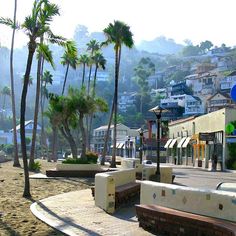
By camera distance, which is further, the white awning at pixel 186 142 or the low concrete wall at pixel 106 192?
the white awning at pixel 186 142

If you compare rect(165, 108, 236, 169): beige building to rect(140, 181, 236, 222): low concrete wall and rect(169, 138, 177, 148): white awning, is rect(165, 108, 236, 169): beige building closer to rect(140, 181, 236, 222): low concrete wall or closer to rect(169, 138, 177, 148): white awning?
rect(169, 138, 177, 148): white awning

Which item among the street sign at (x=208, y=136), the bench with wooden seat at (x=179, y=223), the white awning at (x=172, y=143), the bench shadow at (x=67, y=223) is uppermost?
the white awning at (x=172, y=143)

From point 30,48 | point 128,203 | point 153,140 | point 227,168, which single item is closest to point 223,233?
point 128,203

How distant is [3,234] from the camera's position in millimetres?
10641

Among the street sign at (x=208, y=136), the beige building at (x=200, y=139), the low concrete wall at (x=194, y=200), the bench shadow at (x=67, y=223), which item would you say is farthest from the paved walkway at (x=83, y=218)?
the street sign at (x=208, y=136)

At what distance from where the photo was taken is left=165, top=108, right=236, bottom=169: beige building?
4741 centimetres

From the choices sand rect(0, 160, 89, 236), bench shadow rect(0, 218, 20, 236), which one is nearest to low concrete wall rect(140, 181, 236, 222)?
sand rect(0, 160, 89, 236)

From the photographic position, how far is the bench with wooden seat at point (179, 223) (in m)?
8.41

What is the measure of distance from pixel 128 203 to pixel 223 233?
710 cm

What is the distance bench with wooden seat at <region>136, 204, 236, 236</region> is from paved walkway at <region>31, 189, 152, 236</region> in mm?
305

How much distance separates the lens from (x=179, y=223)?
9.45 metres

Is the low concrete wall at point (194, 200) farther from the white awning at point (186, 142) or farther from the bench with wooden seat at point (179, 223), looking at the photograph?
the white awning at point (186, 142)

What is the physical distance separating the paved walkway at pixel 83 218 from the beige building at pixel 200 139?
3243 centimetres

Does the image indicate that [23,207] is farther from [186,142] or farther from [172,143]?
[172,143]
